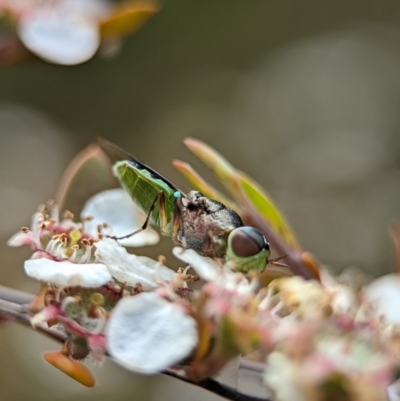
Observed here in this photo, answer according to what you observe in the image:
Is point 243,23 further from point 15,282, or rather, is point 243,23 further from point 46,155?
point 15,282

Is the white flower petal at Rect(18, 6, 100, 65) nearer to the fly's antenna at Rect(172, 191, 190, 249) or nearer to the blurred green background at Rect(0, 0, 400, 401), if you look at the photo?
the fly's antenna at Rect(172, 191, 190, 249)

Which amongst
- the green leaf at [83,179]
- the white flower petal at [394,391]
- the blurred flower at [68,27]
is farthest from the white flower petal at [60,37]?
the white flower petal at [394,391]

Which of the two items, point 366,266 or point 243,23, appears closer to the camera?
point 366,266

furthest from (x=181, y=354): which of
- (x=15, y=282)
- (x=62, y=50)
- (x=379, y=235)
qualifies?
(x=379, y=235)

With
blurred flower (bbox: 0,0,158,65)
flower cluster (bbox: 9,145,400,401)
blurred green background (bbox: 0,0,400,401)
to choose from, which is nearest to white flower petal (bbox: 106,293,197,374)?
flower cluster (bbox: 9,145,400,401)

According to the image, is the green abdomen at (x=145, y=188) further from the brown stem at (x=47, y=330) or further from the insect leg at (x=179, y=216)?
the brown stem at (x=47, y=330)

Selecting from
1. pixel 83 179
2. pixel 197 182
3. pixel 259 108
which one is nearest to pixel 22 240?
pixel 83 179
